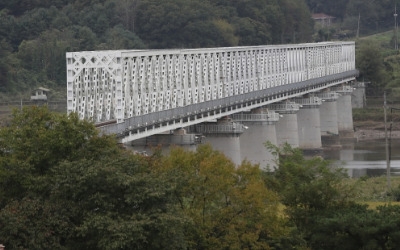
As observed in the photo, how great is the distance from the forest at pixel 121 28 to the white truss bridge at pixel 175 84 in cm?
2296

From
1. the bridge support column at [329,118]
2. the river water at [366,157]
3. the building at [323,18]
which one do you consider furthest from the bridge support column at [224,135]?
the building at [323,18]

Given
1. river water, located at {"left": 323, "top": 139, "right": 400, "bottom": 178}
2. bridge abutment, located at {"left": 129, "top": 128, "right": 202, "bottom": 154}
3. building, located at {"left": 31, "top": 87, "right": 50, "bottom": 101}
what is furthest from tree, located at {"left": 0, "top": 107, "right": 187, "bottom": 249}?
building, located at {"left": 31, "top": 87, "right": 50, "bottom": 101}

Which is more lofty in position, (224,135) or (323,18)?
(323,18)

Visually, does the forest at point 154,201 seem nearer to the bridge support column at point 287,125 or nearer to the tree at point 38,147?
the tree at point 38,147

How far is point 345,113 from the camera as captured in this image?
107625 millimetres

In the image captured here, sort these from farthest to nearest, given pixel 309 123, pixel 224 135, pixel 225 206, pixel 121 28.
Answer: pixel 121 28
pixel 309 123
pixel 224 135
pixel 225 206

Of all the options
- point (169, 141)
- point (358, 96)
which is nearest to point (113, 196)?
point (169, 141)

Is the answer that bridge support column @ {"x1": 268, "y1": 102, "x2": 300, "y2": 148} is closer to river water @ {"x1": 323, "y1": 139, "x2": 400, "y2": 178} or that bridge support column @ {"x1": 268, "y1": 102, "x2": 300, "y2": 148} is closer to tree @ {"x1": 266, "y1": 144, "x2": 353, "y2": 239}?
river water @ {"x1": 323, "y1": 139, "x2": 400, "y2": 178}

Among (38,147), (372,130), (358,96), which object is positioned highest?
(38,147)

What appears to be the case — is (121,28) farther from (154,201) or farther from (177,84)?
(154,201)

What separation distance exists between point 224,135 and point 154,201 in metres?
41.3

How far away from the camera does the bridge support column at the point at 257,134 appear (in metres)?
74.4

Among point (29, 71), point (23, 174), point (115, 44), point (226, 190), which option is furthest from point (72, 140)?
point (115, 44)

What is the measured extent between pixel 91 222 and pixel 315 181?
8357 mm
